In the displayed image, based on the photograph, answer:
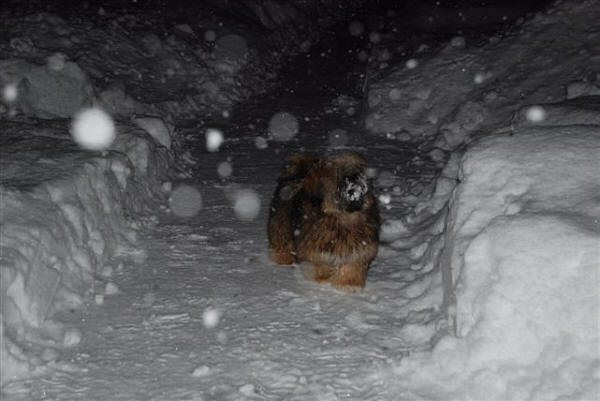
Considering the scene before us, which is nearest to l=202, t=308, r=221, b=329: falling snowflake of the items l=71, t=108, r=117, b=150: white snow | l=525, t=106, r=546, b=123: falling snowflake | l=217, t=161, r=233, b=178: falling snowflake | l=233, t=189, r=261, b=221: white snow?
l=233, t=189, r=261, b=221: white snow

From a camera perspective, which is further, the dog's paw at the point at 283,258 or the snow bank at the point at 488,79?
the snow bank at the point at 488,79

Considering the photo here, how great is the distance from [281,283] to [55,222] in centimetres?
216

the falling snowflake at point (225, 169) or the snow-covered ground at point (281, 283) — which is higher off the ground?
the falling snowflake at point (225, 169)

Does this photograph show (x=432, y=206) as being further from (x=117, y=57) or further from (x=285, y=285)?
(x=117, y=57)

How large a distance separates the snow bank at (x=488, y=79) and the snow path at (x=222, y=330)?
4.65 metres

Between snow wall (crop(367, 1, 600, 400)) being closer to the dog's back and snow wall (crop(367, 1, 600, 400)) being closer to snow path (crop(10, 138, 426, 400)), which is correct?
snow path (crop(10, 138, 426, 400))

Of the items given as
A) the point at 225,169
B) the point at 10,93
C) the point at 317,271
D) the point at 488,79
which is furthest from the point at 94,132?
the point at 488,79

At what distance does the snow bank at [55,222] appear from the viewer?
4.31 metres

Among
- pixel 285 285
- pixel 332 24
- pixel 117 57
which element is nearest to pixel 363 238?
pixel 285 285

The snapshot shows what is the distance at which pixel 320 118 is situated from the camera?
37.0 feet

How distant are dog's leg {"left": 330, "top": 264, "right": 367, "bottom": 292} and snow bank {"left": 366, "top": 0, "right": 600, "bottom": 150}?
4.74m

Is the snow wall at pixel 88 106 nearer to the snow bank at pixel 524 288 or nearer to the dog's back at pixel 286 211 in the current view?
the dog's back at pixel 286 211

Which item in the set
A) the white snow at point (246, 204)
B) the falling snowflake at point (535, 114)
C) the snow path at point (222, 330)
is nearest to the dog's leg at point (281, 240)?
the snow path at point (222, 330)

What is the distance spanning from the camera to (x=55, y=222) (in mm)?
5234
